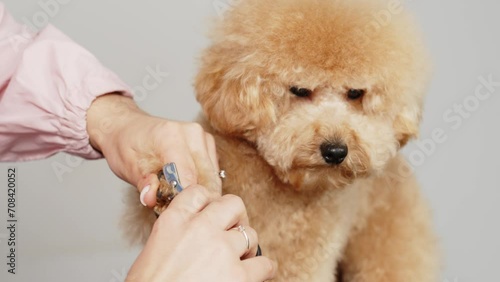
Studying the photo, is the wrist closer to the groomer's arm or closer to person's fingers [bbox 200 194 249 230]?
the groomer's arm

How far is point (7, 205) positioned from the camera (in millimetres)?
1486

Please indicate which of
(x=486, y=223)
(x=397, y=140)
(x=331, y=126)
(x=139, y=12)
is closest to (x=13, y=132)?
(x=331, y=126)

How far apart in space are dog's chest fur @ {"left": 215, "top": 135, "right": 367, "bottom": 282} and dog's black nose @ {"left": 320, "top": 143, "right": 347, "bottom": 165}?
0.37ft

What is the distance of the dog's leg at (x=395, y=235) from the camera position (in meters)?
1.18

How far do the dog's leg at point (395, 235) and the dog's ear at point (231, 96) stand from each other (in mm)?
283

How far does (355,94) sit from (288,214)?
193 millimetres

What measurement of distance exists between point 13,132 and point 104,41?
1.97 ft

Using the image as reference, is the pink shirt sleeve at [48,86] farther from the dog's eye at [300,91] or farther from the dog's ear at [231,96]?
the dog's eye at [300,91]

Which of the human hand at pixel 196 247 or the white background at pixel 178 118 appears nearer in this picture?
the human hand at pixel 196 247

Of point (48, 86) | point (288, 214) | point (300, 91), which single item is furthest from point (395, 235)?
point (48, 86)

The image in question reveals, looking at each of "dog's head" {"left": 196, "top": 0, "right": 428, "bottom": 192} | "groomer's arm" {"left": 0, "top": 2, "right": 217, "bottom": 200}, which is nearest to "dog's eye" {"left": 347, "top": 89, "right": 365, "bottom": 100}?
"dog's head" {"left": 196, "top": 0, "right": 428, "bottom": 192}

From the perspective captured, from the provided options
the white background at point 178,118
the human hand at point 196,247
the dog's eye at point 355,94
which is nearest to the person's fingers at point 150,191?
the human hand at point 196,247

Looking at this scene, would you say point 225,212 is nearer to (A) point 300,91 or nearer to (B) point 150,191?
(B) point 150,191

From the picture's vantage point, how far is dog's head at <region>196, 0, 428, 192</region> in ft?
3.11
